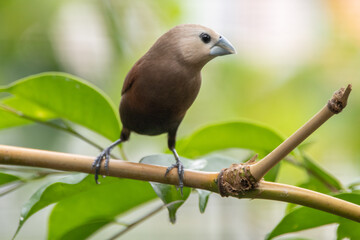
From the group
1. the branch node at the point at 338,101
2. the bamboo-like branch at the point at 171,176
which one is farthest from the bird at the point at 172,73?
the branch node at the point at 338,101

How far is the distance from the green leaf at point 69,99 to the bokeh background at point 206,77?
3.53 ft

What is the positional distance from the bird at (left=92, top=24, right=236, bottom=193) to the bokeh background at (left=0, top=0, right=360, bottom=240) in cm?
116

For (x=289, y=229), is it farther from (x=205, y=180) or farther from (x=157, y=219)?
(x=157, y=219)

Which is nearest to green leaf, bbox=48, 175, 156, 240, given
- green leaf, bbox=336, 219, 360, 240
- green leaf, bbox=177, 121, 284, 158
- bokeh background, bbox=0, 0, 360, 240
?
green leaf, bbox=177, 121, 284, 158

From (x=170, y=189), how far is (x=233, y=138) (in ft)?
1.06

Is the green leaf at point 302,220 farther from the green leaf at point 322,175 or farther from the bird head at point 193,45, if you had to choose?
the bird head at point 193,45

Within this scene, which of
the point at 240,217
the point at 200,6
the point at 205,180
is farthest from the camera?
the point at 200,6

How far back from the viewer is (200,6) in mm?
4012

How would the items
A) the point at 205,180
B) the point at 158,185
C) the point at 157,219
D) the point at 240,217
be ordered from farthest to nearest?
the point at 157,219
the point at 240,217
the point at 158,185
the point at 205,180

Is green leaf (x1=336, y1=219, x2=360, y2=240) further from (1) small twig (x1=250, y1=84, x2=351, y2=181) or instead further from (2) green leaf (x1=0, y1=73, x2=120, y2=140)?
(2) green leaf (x1=0, y1=73, x2=120, y2=140)

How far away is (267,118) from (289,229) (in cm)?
198

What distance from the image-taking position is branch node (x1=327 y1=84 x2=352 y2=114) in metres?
0.65

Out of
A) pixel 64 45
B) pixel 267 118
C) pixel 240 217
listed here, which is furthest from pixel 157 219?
pixel 64 45

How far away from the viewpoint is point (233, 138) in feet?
4.14
